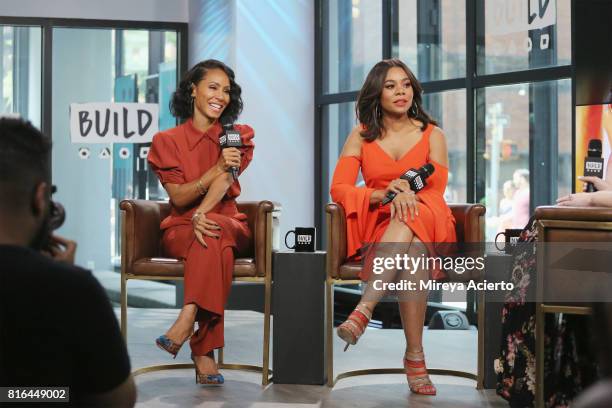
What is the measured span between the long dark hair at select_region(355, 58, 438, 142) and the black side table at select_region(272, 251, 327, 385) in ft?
1.84

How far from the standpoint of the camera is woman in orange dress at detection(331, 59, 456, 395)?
3.61 m

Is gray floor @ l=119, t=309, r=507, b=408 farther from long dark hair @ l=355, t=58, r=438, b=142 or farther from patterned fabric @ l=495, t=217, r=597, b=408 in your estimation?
long dark hair @ l=355, t=58, r=438, b=142

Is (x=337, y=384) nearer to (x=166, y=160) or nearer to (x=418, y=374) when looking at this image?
(x=418, y=374)

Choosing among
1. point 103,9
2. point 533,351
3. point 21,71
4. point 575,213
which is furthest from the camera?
point 21,71

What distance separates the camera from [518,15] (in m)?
5.80

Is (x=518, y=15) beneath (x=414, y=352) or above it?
above

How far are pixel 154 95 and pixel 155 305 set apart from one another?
170 centimetres

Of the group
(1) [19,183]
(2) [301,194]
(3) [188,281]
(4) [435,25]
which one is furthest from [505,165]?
(1) [19,183]

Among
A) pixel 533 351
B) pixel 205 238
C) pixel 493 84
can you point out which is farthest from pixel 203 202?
pixel 493 84

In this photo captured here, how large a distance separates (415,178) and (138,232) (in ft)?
3.88

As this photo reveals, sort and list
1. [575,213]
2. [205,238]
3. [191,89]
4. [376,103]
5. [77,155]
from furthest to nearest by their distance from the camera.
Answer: [77,155]
[191,89]
[376,103]
[205,238]
[575,213]

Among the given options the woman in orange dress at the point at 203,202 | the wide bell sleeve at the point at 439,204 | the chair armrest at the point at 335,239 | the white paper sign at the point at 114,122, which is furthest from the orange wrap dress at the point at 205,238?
the white paper sign at the point at 114,122

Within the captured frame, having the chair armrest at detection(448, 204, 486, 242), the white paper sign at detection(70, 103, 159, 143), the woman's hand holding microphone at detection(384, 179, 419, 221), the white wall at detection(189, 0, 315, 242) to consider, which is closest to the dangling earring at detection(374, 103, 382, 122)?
the woman's hand holding microphone at detection(384, 179, 419, 221)

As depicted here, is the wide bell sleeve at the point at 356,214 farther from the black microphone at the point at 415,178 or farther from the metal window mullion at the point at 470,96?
the metal window mullion at the point at 470,96
